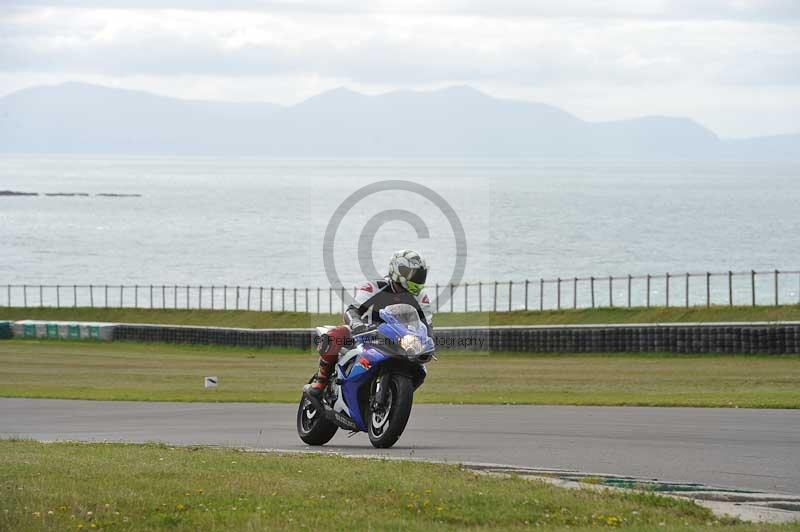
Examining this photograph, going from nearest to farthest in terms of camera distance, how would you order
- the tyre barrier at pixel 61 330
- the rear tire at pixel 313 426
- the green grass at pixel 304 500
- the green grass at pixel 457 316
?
the green grass at pixel 304 500 < the rear tire at pixel 313 426 < the green grass at pixel 457 316 < the tyre barrier at pixel 61 330

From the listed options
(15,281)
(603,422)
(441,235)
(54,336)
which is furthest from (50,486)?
(441,235)

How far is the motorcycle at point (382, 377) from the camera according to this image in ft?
47.0

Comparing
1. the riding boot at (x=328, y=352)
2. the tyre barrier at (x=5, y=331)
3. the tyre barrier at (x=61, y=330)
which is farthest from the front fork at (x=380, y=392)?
the tyre barrier at (x=5, y=331)

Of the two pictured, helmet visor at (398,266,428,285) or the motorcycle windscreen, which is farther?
helmet visor at (398,266,428,285)

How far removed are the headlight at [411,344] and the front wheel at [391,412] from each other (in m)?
0.40

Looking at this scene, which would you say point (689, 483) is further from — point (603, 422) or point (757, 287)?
point (757, 287)

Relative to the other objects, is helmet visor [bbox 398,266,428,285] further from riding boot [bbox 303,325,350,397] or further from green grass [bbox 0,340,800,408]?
green grass [bbox 0,340,800,408]

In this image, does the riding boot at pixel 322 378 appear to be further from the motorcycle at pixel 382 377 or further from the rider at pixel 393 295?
the rider at pixel 393 295

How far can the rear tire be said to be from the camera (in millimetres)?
15883

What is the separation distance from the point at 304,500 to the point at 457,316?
51707mm

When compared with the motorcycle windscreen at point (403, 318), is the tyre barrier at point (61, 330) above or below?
below

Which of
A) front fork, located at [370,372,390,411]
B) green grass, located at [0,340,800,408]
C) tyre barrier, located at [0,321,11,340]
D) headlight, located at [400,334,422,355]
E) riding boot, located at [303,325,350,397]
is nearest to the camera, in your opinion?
headlight, located at [400,334,422,355]

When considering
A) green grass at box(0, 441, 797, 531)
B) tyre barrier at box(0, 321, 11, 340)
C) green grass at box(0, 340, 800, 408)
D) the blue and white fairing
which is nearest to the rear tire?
the blue and white fairing

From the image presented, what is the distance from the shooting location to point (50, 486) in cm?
1066
